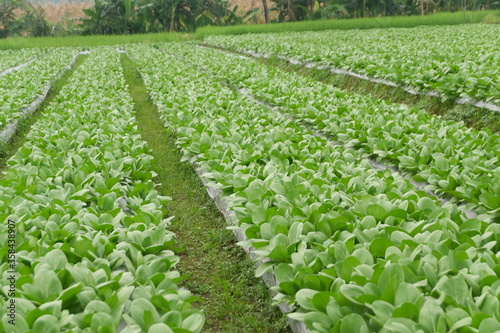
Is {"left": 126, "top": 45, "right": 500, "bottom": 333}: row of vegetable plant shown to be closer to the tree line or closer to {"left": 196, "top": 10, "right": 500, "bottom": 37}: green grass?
{"left": 196, "top": 10, "right": 500, "bottom": 37}: green grass

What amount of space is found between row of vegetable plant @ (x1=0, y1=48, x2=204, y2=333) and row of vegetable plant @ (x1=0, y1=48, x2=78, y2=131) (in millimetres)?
2837

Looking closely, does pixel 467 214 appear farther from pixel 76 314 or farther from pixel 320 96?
pixel 320 96

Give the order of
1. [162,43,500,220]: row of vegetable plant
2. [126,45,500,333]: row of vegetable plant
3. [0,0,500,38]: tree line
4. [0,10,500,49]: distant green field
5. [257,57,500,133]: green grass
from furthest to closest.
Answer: [0,0,500,38]: tree line < [0,10,500,49]: distant green field < [257,57,500,133]: green grass < [162,43,500,220]: row of vegetable plant < [126,45,500,333]: row of vegetable plant

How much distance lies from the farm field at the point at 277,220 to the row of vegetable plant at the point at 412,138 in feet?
0.06

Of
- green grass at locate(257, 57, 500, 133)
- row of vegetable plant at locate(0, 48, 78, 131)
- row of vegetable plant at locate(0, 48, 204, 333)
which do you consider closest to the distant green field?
row of vegetable plant at locate(0, 48, 78, 131)

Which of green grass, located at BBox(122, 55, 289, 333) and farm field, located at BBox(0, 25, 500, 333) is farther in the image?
green grass, located at BBox(122, 55, 289, 333)

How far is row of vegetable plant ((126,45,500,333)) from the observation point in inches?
88.3

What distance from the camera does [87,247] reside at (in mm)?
2928

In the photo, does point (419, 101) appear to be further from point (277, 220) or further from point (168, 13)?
point (168, 13)

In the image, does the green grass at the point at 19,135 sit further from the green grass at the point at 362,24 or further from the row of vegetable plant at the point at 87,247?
the green grass at the point at 362,24

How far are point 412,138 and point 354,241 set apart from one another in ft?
8.41

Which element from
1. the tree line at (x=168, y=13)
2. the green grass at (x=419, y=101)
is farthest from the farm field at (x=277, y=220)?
the tree line at (x=168, y=13)

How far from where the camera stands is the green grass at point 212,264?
3154 millimetres

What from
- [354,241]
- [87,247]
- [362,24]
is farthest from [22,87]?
[362,24]
